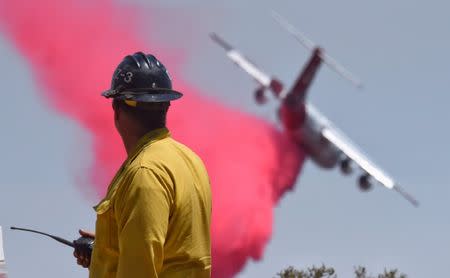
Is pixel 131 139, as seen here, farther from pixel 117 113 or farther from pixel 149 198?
pixel 149 198

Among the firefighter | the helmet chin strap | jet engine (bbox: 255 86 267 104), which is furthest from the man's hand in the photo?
jet engine (bbox: 255 86 267 104)

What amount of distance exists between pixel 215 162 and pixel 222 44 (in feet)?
35.4

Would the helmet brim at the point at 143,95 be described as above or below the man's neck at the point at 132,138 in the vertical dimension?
above

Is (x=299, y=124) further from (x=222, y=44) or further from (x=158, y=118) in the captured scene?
(x=158, y=118)

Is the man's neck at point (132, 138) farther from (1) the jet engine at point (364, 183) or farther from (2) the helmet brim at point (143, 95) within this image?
(1) the jet engine at point (364, 183)

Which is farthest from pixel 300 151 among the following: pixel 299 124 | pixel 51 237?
pixel 51 237

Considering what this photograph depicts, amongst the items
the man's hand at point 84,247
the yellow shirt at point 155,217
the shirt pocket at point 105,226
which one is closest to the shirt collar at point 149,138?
the yellow shirt at point 155,217

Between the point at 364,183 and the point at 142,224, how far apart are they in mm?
72891

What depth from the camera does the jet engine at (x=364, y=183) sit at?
78062 millimetres

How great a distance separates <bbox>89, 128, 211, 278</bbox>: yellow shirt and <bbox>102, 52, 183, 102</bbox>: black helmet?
0.19 metres

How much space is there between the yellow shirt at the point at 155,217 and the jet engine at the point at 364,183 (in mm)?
71477

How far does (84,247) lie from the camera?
23.4 ft

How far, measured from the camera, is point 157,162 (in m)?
6.43

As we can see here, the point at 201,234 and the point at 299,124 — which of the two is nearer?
the point at 201,234
